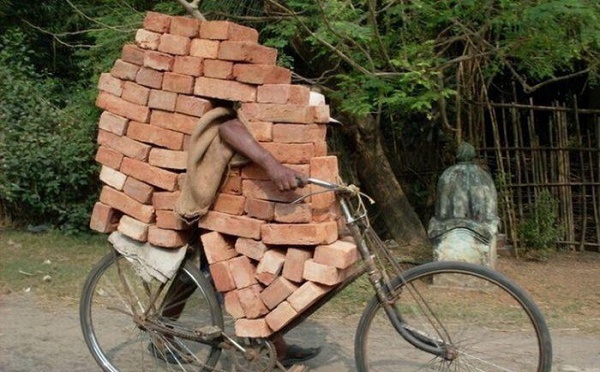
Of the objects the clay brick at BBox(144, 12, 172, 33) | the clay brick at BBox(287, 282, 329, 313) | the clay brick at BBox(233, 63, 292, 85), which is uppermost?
the clay brick at BBox(144, 12, 172, 33)

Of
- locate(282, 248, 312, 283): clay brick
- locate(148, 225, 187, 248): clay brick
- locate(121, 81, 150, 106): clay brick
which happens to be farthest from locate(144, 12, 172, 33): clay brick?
locate(282, 248, 312, 283): clay brick

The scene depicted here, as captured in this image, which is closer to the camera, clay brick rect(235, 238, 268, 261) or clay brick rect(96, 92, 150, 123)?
clay brick rect(235, 238, 268, 261)

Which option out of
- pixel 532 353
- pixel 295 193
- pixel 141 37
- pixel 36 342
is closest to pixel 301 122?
pixel 295 193

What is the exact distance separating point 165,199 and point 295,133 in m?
0.81

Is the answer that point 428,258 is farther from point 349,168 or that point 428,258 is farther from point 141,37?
point 141,37

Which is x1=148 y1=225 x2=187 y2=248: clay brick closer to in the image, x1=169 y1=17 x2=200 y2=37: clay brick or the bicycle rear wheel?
the bicycle rear wheel

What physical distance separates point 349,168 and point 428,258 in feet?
4.78

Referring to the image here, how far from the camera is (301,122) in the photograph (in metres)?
3.90

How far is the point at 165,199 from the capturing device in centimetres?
419

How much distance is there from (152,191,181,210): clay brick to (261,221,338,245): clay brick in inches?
20.8

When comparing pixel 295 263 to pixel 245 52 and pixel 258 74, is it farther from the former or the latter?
pixel 245 52

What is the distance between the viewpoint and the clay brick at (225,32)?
3.97 meters

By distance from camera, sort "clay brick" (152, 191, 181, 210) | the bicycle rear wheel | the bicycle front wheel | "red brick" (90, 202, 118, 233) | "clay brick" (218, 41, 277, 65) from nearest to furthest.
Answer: the bicycle front wheel → "clay brick" (218, 41, 277, 65) → "clay brick" (152, 191, 181, 210) → the bicycle rear wheel → "red brick" (90, 202, 118, 233)

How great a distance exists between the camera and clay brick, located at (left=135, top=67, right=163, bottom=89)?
4.14m
